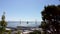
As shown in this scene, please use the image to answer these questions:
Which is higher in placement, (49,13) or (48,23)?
(49,13)

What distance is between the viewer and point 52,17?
46.3 ft

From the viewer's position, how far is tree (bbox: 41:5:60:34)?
44.3 feet

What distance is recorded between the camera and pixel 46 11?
14297mm

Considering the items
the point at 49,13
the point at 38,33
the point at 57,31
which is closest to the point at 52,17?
the point at 49,13

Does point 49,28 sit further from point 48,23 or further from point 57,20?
point 57,20

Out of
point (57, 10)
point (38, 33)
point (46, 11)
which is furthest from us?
point (38, 33)

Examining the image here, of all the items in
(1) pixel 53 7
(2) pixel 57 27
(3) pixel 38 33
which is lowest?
(3) pixel 38 33

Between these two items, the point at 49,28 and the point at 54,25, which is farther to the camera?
the point at 49,28

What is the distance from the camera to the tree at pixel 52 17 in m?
13.5

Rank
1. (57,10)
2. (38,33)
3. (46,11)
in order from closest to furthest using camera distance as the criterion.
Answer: (57,10), (46,11), (38,33)

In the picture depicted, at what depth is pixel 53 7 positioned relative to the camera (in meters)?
13.7

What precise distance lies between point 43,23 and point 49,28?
895 millimetres

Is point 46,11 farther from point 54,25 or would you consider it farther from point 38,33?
A: point 38,33

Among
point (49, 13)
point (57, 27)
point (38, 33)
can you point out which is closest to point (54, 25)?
point (57, 27)
